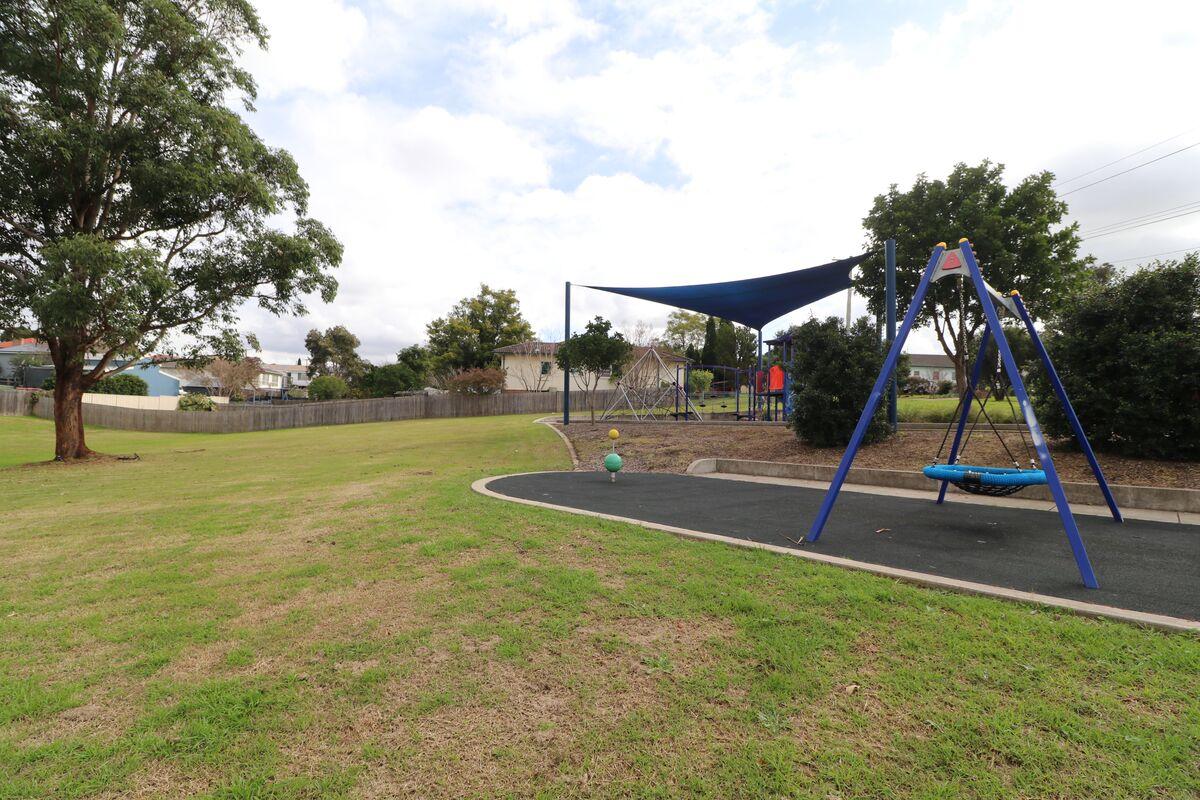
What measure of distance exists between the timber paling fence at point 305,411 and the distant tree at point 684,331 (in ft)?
74.9

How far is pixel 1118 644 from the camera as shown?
284 cm

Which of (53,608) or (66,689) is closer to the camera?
(66,689)

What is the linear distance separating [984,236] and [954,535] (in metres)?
17.8

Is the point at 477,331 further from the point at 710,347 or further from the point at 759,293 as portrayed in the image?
the point at 759,293

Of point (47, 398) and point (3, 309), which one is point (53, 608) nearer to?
point (3, 309)

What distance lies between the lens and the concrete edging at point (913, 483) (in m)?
6.10

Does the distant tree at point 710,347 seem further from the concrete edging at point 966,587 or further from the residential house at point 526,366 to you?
the concrete edging at point 966,587

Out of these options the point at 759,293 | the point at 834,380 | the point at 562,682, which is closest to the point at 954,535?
the point at 562,682

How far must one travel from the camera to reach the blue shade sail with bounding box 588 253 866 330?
12.9 metres

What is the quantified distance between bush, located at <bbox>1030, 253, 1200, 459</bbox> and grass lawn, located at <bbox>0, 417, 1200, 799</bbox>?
6.03 m

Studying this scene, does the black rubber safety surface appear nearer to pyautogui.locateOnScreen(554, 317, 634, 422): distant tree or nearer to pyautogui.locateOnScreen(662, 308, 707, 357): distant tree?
pyautogui.locateOnScreen(554, 317, 634, 422): distant tree

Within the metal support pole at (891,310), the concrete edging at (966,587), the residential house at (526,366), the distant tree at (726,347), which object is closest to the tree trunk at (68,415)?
the concrete edging at (966,587)

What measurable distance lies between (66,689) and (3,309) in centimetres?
1701

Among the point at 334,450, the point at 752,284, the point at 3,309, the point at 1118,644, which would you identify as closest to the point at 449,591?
the point at 1118,644
